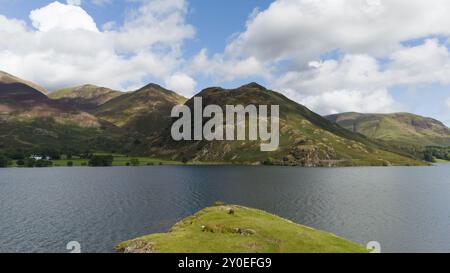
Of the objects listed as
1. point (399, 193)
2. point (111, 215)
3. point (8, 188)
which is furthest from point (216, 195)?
point (8, 188)

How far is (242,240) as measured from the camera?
5325 cm

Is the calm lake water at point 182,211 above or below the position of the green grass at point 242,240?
below

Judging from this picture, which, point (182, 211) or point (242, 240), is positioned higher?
point (242, 240)

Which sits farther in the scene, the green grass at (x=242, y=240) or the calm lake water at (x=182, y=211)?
the calm lake water at (x=182, y=211)

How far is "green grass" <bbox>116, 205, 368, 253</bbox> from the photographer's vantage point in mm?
50344

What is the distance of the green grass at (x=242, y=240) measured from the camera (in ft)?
165

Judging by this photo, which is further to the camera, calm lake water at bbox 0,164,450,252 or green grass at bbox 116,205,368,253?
calm lake water at bbox 0,164,450,252

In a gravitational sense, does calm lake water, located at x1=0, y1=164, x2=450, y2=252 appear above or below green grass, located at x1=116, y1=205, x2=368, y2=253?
below

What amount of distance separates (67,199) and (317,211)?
103593 millimetres

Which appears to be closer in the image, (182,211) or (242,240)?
(242,240)
